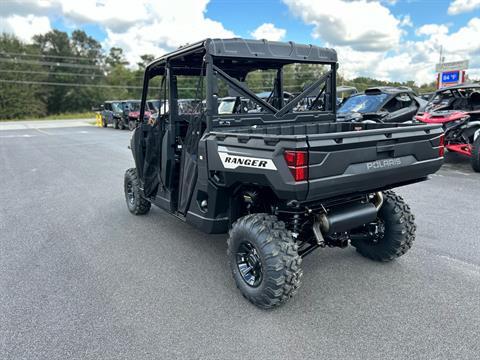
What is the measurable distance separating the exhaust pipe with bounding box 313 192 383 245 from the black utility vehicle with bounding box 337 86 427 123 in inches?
253

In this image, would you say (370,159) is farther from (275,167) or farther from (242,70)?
(242,70)

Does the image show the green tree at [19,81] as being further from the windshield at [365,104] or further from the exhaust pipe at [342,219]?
the exhaust pipe at [342,219]

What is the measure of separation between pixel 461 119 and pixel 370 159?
22.4ft

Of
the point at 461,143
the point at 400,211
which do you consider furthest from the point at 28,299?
the point at 461,143

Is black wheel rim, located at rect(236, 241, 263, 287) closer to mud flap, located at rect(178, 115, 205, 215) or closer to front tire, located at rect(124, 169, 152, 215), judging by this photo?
mud flap, located at rect(178, 115, 205, 215)

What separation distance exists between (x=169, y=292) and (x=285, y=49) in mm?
2521

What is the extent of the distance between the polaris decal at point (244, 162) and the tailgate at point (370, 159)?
308 millimetres

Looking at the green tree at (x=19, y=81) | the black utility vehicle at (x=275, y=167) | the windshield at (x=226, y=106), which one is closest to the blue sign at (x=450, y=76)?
the black utility vehicle at (x=275, y=167)

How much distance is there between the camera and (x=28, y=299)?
10.6 feet

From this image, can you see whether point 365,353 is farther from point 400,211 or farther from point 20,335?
Result: point 20,335

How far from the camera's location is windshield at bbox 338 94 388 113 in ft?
31.1

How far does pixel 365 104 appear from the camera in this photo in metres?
9.66

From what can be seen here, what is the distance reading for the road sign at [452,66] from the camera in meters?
25.6

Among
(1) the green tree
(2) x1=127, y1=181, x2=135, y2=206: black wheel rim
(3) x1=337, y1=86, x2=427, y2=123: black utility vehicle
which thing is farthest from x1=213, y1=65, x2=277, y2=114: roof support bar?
(1) the green tree
